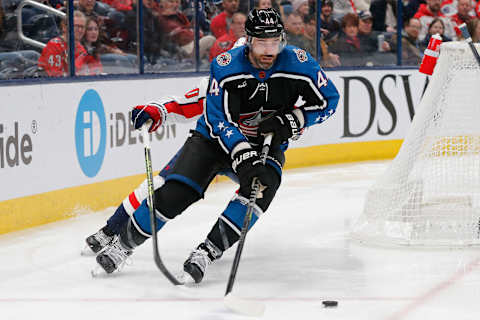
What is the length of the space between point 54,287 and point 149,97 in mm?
2751

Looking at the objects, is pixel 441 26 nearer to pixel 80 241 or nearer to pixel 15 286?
pixel 80 241

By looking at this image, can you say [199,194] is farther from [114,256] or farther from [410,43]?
[410,43]

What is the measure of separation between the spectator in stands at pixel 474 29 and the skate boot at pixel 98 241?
18.4 ft

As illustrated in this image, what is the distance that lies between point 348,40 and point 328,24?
255 mm

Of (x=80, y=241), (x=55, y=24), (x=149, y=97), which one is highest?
(x=55, y=24)

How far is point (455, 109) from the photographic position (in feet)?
16.0

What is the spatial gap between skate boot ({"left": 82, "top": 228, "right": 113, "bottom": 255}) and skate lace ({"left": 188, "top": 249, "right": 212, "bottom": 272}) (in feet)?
1.82

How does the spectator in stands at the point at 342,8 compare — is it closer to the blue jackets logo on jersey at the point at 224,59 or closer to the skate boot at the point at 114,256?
the blue jackets logo on jersey at the point at 224,59

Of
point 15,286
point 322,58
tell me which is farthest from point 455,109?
point 322,58

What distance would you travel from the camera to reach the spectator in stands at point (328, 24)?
27.1 feet

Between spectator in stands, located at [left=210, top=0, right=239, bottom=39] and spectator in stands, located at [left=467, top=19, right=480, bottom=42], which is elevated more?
spectator in stands, located at [left=210, top=0, right=239, bottom=39]

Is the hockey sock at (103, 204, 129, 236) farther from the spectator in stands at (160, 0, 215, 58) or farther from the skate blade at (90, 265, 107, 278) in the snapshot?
the spectator in stands at (160, 0, 215, 58)

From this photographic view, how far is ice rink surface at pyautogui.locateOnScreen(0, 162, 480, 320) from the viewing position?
3.40m

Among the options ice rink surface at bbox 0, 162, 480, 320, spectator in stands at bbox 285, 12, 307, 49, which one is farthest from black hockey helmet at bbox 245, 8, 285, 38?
spectator in stands at bbox 285, 12, 307, 49
